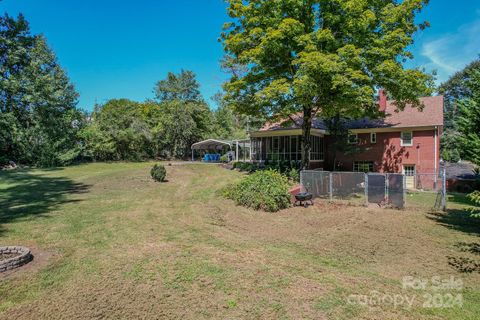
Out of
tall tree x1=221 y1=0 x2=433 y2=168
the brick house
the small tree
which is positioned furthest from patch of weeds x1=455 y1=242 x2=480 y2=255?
the brick house

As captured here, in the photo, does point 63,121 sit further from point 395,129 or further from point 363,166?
point 395,129

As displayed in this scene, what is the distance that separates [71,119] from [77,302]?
1371 inches

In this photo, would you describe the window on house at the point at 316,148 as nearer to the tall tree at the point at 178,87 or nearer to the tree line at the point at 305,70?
the tree line at the point at 305,70

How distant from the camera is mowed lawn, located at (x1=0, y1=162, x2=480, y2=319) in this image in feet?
15.0

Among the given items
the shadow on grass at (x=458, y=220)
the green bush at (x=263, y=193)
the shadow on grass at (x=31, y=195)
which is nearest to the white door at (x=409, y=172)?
the shadow on grass at (x=458, y=220)

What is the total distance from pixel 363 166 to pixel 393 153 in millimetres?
2601

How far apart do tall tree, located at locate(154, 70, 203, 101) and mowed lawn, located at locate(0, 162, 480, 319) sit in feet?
148

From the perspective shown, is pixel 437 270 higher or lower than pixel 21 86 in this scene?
lower

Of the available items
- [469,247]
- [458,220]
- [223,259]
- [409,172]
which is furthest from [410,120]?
[223,259]

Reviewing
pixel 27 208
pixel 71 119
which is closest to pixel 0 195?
pixel 27 208

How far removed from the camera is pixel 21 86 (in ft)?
70.4

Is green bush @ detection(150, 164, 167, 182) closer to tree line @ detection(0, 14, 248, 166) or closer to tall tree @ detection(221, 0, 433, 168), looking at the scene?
tree line @ detection(0, 14, 248, 166)

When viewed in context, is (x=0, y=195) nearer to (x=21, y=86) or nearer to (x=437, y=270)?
(x=21, y=86)

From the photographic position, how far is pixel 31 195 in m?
14.1
